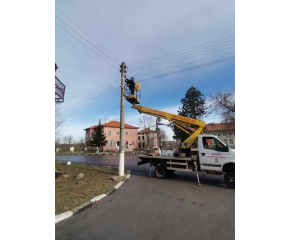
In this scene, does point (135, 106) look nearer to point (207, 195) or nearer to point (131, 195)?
point (131, 195)

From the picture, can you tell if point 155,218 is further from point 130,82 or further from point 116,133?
point 116,133

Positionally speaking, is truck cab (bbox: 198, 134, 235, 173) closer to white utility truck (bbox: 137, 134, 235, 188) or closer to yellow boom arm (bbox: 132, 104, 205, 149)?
white utility truck (bbox: 137, 134, 235, 188)

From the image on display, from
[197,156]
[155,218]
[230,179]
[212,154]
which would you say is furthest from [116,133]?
[155,218]

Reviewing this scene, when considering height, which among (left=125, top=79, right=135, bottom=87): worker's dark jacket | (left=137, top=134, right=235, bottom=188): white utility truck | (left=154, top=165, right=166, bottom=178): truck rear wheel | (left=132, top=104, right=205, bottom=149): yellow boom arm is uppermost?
(left=125, top=79, right=135, bottom=87): worker's dark jacket

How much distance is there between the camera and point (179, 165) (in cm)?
688

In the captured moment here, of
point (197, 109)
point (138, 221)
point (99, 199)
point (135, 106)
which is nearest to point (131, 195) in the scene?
point (99, 199)

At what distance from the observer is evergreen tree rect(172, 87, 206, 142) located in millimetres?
25875

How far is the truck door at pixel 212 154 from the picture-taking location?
19.1 feet

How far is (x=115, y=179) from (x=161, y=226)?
13.0 feet

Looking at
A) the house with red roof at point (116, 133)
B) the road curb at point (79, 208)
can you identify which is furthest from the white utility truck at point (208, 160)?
the house with red roof at point (116, 133)

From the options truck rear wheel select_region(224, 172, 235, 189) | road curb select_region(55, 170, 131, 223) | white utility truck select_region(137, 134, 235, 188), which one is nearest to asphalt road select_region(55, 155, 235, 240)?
road curb select_region(55, 170, 131, 223)

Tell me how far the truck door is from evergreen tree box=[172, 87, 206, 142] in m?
18.7

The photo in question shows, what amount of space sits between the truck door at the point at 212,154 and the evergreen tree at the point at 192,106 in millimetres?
18742

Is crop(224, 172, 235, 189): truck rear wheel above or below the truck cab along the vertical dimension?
below
